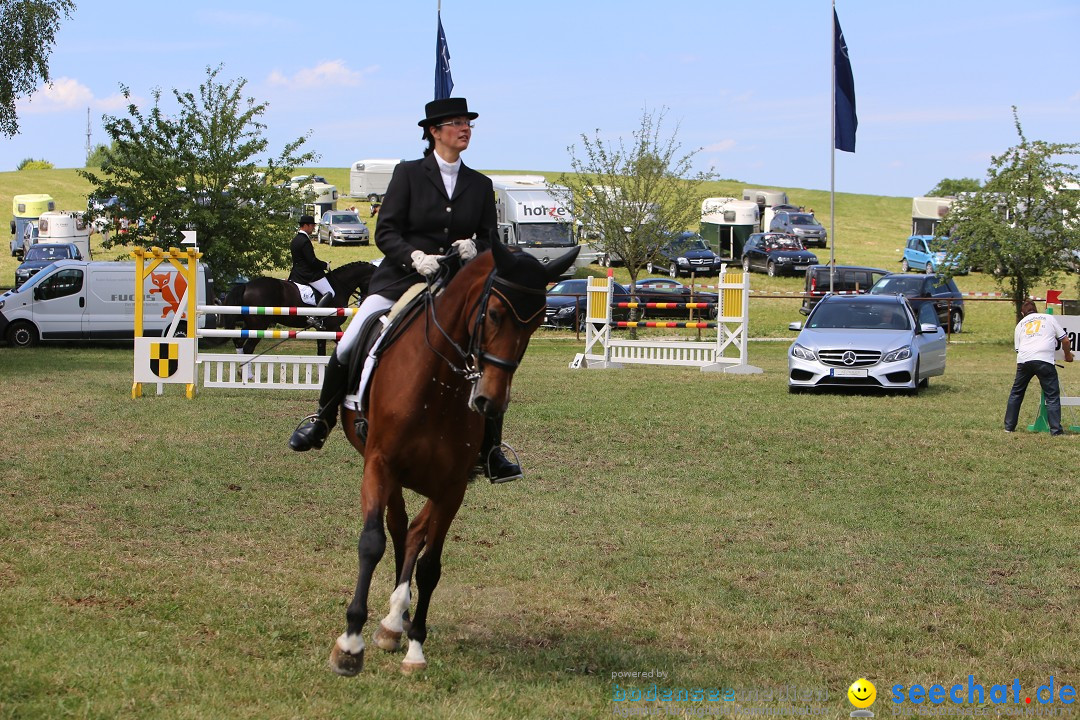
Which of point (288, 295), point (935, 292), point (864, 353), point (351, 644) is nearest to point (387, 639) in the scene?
point (351, 644)

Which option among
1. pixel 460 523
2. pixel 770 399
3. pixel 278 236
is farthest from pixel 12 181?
pixel 460 523

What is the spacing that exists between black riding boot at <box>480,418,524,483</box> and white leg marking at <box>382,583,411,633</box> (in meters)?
0.91

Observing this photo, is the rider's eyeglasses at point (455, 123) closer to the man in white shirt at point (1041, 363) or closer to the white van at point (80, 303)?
the man in white shirt at point (1041, 363)

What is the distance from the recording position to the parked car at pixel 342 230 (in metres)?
61.0

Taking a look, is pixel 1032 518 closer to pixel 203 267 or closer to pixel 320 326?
pixel 320 326

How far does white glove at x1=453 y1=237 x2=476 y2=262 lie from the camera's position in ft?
19.8

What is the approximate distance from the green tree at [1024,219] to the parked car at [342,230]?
3510 centimetres

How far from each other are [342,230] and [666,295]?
1082 inches

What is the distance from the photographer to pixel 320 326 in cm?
2111

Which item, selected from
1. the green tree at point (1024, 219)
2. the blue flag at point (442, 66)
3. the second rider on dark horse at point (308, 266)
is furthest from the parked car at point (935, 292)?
the second rider on dark horse at point (308, 266)

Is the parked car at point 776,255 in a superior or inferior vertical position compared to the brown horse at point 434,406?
superior

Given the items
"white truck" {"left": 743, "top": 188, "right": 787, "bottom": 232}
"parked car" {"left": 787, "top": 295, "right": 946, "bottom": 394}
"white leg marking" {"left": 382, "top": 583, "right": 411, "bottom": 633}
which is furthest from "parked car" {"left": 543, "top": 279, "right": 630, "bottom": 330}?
"white truck" {"left": 743, "top": 188, "right": 787, "bottom": 232}

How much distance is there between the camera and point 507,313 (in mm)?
5301

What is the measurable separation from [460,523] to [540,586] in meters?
2.00
